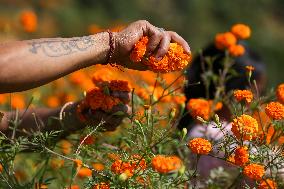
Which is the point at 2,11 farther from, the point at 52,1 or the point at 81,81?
the point at 81,81

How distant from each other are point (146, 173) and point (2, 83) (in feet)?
1.47

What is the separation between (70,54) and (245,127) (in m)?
0.51

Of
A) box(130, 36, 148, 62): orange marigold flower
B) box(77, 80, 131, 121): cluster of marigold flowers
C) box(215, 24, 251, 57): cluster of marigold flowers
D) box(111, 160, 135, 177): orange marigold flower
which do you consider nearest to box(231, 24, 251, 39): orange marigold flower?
box(215, 24, 251, 57): cluster of marigold flowers

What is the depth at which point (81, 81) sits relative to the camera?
12.3 feet

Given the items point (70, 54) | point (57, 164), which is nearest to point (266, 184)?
point (70, 54)

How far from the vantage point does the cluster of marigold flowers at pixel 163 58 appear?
163 centimetres

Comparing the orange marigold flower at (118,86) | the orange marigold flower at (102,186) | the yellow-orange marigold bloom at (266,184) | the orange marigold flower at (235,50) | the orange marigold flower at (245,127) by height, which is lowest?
the orange marigold flower at (102,186)

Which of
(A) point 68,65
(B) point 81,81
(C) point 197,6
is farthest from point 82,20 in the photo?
(A) point 68,65

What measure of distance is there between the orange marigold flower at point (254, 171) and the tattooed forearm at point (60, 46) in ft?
1.78

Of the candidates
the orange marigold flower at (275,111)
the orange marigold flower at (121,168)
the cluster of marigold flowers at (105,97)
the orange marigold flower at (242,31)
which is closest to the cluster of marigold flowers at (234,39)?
the orange marigold flower at (242,31)

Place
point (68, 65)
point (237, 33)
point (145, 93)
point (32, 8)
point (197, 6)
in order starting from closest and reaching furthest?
point (68, 65), point (145, 93), point (237, 33), point (32, 8), point (197, 6)

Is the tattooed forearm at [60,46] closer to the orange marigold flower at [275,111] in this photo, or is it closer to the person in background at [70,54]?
the person in background at [70,54]

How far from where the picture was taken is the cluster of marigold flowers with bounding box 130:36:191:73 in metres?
1.63

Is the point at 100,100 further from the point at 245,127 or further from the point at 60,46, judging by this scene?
the point at 245,127
